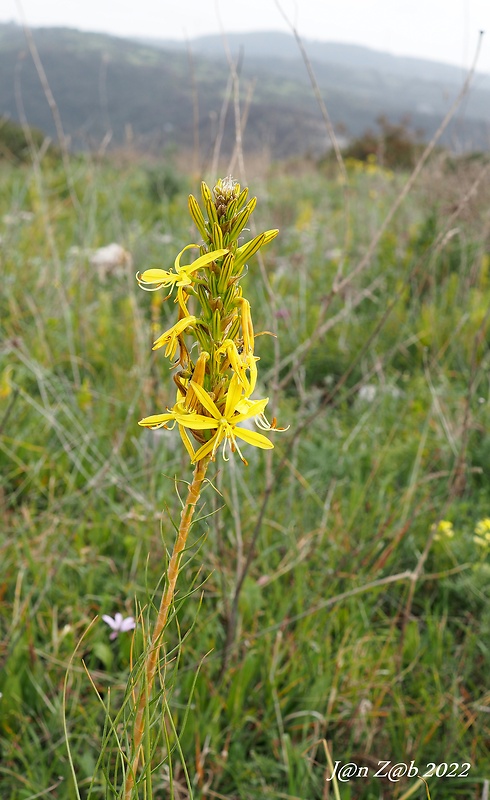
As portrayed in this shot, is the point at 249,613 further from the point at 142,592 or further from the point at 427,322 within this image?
the point at 427,322

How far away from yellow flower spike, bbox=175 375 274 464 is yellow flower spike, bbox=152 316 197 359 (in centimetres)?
7

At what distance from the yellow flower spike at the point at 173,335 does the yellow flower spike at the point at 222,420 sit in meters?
0.07

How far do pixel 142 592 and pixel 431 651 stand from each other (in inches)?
35.8

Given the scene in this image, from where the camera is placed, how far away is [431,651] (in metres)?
1.92

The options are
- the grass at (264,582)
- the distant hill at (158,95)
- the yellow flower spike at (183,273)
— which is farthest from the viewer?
the distant hill at (158,95)

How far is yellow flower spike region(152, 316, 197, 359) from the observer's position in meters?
0.71

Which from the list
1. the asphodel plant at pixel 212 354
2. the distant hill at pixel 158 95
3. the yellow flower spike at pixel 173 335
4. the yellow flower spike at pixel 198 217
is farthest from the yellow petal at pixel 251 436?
the distant hill at pixel 158 95

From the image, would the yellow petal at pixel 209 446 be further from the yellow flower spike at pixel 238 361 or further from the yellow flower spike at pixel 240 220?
the yellow flower spike at pixel 240 220

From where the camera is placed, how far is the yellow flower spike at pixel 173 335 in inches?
28.1

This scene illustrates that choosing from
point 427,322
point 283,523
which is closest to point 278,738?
point 283,523

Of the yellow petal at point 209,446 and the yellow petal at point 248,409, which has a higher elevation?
the yellow petal at point 248,409

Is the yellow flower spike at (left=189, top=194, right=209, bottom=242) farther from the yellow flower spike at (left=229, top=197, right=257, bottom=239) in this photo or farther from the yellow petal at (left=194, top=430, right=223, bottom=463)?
the yellow petal at (left=194, top=430, right=223, bottom=463)

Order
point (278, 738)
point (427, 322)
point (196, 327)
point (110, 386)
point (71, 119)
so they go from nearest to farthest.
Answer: point (196, 327)
point (278, 738)
point (110, 386)
point (427, 322)
point (71, 119)

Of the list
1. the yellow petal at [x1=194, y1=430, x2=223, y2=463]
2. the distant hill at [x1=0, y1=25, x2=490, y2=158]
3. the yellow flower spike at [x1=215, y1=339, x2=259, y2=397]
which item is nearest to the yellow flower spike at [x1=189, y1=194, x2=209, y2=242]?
the yellow flower spike at [x1=215, y1=339, x2=259, y2=397]
